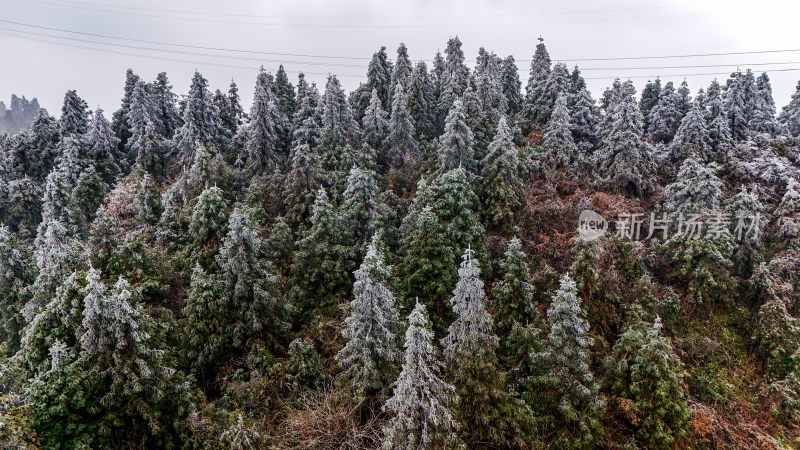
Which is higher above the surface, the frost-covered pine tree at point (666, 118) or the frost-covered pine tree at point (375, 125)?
the frost-covered pine tree at point (666, 118)

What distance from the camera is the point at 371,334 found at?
18359mm

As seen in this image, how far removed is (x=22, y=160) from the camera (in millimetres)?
47500

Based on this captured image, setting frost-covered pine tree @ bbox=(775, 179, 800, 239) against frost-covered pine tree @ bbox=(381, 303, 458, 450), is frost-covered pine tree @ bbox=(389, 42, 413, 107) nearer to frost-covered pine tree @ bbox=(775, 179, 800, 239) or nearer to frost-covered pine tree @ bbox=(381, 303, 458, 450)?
frost-covered pine tree @ bbox=(775, 179, 800, 239)

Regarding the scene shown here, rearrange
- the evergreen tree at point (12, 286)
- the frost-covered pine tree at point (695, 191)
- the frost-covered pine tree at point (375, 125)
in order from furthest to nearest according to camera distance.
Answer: the frost-covered pine tree at point (375, 125), the frost-covered pine tree at point (695, 191), the evergreen tree at point (12, 286)

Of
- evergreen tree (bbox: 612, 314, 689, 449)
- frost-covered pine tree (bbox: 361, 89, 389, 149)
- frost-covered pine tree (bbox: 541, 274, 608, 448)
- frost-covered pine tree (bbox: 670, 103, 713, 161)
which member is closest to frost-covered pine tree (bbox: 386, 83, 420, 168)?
frost-covered pine tree (bbox: 361, 89, 389, 149)

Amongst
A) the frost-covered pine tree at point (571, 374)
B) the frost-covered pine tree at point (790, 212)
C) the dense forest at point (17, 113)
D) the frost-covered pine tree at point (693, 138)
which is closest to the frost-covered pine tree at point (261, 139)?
the frost-covered pine tree at point (571, 374)

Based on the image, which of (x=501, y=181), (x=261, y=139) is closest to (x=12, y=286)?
(x=261, y=139)

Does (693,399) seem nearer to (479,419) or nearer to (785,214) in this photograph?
(479,419)

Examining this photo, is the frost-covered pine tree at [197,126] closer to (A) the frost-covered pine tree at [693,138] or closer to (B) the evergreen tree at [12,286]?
(B) the evergreen tree at [12,286]

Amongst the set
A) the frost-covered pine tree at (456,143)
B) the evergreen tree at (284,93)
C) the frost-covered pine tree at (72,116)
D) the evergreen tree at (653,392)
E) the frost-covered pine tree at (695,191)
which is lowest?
the evergreen tree at (653,392)

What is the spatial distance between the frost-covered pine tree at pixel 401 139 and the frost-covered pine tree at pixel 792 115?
112ft

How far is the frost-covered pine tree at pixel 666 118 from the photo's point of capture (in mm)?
43250

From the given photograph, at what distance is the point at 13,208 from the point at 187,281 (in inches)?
1035

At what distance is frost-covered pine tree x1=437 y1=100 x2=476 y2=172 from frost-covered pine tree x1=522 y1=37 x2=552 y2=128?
618 inches
